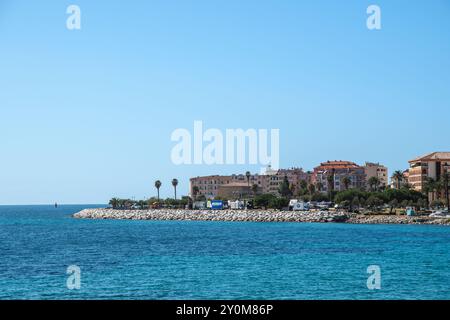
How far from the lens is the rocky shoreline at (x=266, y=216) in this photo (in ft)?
277

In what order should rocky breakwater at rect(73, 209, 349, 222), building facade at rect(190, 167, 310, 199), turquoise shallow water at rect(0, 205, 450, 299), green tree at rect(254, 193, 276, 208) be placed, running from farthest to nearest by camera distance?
building facade at rect(190, 167, 310, 199), green tree at rect(254, 193, 276, 208), rocky breakwater at rect(73, 209, 349, 222), turquoise shallow water at rect(0, 205, 450, 299)

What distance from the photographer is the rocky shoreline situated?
8444cm

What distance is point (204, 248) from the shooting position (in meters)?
44.9

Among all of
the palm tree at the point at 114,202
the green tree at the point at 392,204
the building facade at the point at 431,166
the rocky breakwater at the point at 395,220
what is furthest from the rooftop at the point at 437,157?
the palm tree at the point at 114,202

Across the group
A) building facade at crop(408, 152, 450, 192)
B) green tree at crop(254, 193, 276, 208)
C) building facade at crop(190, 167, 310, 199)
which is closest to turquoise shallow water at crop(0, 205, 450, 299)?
green tree at crop(254, 193, 276, 208)

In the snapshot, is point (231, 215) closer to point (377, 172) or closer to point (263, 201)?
point (263, 201)

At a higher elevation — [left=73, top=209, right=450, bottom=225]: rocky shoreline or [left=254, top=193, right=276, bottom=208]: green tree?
[left=254, top=193, right=276, bottom=208]: green tree

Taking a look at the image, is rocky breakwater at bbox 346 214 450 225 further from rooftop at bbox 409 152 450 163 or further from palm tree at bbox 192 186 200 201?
palm tree at bbox 192 186 200 201

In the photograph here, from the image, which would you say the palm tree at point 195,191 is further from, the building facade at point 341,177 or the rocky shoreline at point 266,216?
the rocky shoreline at point 266,216

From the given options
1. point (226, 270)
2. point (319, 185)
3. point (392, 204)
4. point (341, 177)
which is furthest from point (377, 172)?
point (226, 270)

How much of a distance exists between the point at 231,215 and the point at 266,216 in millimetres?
6661

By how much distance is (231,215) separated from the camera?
103m
